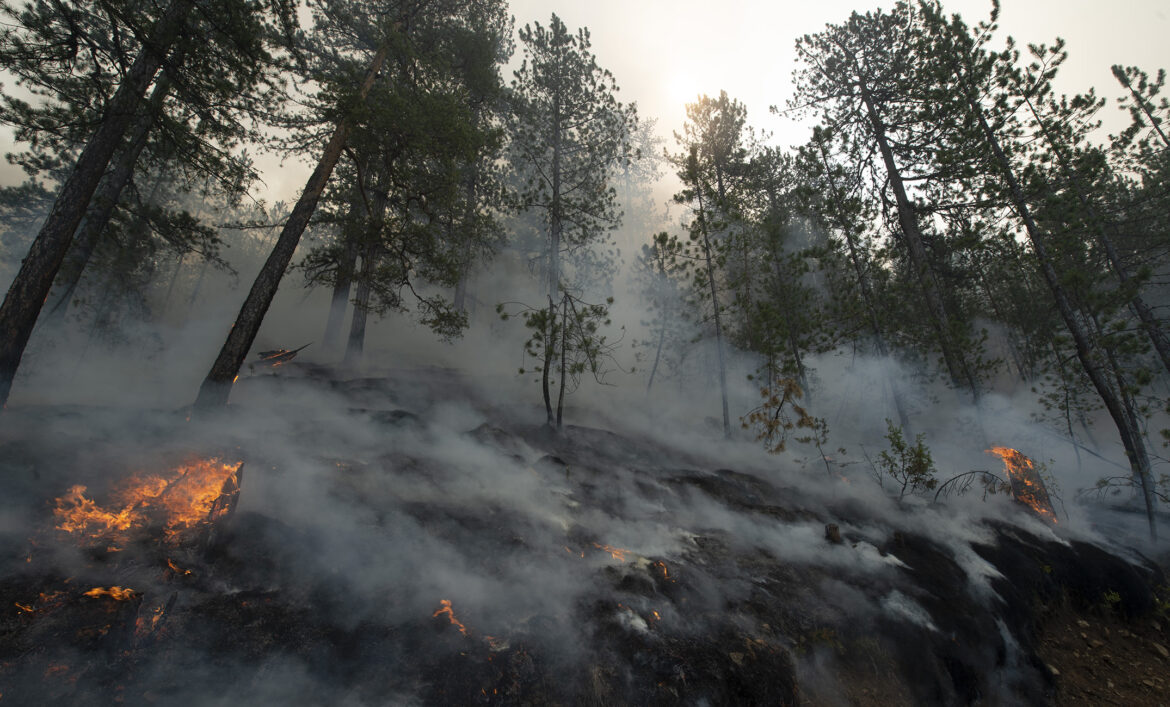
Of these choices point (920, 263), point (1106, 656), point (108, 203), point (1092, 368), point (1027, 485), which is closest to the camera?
point (1106, 656)

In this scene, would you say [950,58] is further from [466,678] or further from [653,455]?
[466,678]

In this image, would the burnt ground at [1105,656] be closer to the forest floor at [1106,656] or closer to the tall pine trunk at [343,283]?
the forest floor at [1106,656]

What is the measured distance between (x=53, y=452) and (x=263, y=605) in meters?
4.34

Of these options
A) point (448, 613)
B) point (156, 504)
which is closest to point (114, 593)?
point (156, 504)

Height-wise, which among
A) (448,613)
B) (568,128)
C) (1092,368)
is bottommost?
(448,613)

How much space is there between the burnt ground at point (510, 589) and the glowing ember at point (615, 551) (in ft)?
0.11

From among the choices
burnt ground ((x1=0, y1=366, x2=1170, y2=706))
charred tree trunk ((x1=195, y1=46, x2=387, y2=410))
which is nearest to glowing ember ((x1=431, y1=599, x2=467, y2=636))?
burnt ground ((x1=0, y1=366, x2=1170, y2=706))

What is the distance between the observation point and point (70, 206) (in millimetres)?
6777

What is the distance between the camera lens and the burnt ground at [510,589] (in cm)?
316

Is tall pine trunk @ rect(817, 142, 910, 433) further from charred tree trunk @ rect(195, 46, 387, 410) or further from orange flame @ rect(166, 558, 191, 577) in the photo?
orange flame @ rect(166, 558, 191, 577)

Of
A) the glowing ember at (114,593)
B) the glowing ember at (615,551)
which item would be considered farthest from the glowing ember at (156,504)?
the glowing ember at (615,551)

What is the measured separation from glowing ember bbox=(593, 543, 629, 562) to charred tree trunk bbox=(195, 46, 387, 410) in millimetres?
6368

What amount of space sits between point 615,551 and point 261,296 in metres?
7.27

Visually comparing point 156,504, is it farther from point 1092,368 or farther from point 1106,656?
point 1092,368
